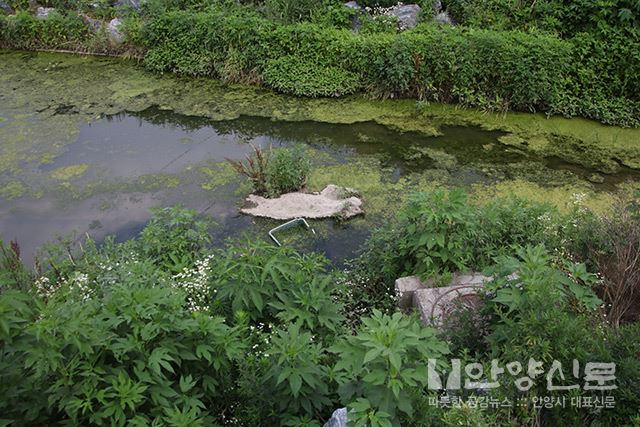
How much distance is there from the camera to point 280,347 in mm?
2408

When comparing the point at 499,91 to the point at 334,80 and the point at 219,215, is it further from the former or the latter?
the point at 219,215

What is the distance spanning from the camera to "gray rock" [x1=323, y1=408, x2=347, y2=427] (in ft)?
7.43

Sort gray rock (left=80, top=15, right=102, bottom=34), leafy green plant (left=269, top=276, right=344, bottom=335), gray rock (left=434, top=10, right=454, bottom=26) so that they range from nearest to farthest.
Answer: leafy green plant (left=269, top=276, right=344, bottom=335)
gray rock (left=434, top=10, right=454, bottom=26)
gray rock (left=80, top=15, right=102, bottom=34)

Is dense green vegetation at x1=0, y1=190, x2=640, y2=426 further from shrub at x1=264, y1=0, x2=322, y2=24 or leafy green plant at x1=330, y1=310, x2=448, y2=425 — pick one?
shrub at x1=264, y1=0, x2=322, y2=24

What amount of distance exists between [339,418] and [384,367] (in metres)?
0.32

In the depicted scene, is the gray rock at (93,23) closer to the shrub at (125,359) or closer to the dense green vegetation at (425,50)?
the dense green vegetation at (425,50)

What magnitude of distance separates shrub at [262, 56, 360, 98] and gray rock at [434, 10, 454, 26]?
1.55m

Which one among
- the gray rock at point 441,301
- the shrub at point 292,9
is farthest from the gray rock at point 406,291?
the shrub at point 292,9

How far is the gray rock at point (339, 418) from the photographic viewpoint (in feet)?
7.43

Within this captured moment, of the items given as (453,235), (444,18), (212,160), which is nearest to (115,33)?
(212,160)

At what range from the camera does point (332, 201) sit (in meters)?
5.41

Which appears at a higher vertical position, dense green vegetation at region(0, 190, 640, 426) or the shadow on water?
dense green vegetation at region(0, 190, 640, 426)

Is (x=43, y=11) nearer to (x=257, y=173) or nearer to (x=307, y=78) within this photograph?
(x=307, y=78)

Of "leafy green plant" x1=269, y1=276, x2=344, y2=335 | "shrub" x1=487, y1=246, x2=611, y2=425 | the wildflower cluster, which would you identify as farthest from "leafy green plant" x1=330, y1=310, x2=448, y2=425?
the wildflower cluster
